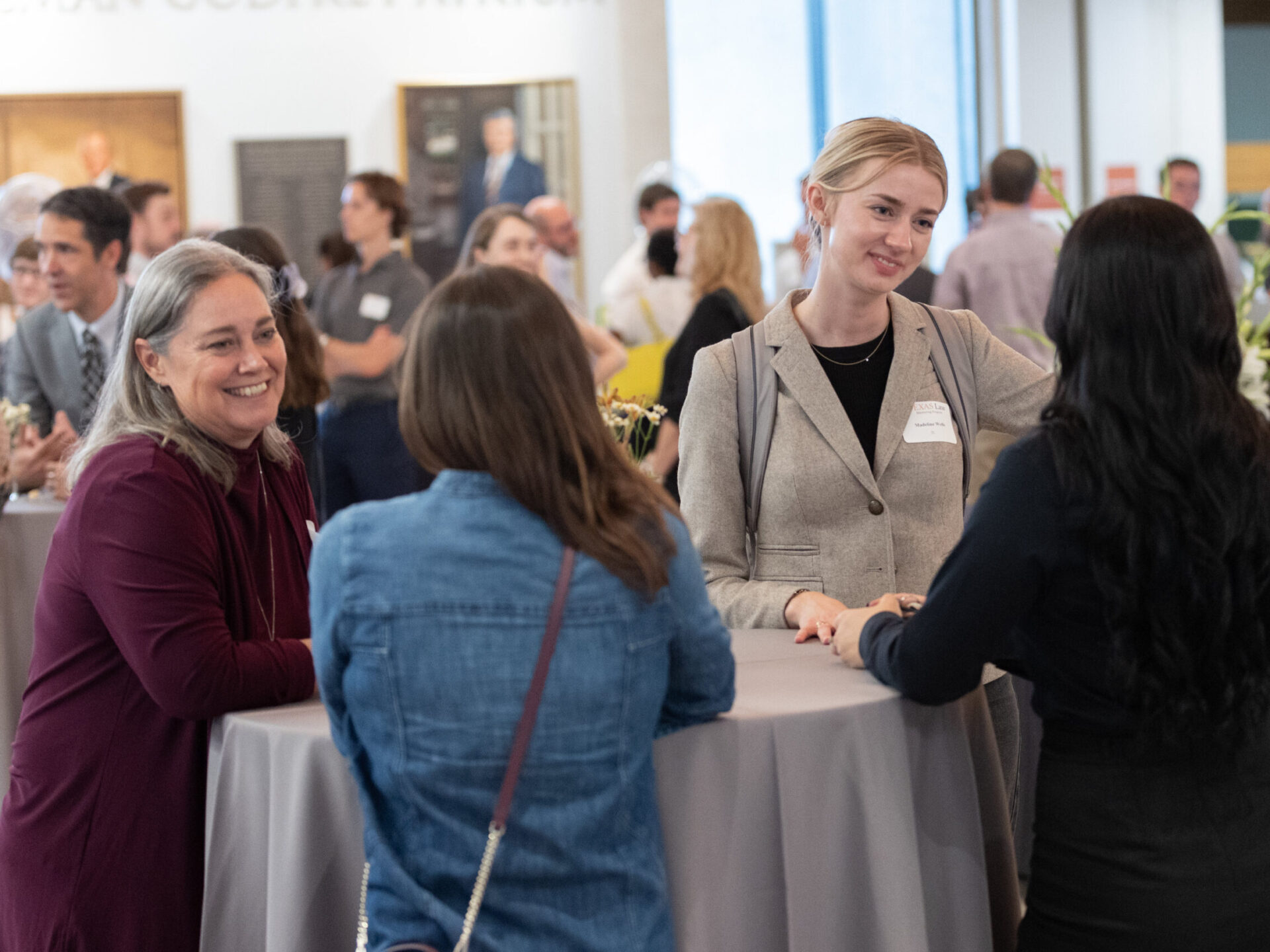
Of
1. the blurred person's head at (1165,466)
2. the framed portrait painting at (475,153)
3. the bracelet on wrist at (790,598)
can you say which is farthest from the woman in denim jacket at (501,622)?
the framed portrait painting at (475,153)

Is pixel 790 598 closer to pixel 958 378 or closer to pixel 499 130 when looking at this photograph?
pixel 958 378

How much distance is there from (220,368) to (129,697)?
18.8 inches

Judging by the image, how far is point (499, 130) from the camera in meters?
8.45

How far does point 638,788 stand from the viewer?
148cm

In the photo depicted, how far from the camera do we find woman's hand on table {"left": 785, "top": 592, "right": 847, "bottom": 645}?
6.64ft

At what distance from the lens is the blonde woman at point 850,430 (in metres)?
2.08

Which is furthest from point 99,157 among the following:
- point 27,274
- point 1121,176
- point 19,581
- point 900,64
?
point 1121,176

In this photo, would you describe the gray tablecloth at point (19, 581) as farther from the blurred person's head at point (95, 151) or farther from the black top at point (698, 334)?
the blurred person's head at point (95, 151)

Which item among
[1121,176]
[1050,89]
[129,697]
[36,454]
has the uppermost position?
[1050,89]

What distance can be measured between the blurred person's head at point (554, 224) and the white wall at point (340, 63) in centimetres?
74

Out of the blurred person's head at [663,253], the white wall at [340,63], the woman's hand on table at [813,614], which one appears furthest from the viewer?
the white wall at [340,63]

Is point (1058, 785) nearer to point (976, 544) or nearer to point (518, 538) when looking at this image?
point (976, 544)

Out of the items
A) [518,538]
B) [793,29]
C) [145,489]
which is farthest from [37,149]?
[518,538]

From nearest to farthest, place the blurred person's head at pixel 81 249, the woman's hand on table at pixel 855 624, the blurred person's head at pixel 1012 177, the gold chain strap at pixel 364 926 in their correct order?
the gold chain strap at pixel 364 926, the woman's hand on table at pixel 855 624, the blurred person's head at pixel 81 249, the blurred person's head at pixel 1012 177
